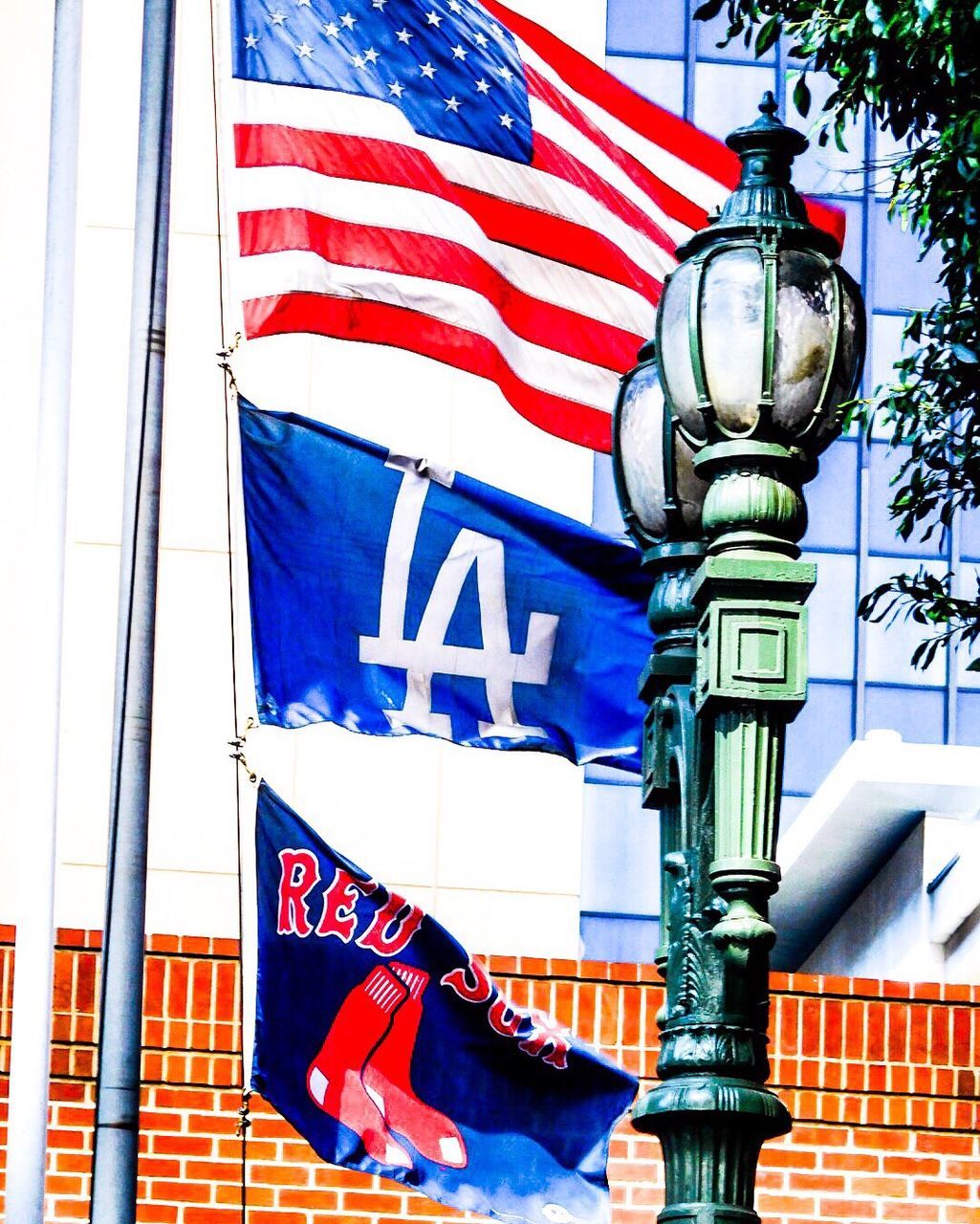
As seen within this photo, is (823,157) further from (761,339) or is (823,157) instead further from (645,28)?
(761,339)

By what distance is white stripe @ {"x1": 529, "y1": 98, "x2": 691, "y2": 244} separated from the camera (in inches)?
399

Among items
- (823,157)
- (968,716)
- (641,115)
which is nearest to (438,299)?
(641,115)

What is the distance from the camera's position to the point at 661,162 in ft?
34.1

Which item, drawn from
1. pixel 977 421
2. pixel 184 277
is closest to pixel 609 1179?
pixel 977 421

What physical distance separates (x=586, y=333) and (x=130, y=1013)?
11.7 ft

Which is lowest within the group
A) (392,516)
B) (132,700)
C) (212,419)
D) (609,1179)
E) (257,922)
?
(609,1179)

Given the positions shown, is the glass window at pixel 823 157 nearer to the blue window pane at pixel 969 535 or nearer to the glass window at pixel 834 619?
the blue window pane at pixel 969 535

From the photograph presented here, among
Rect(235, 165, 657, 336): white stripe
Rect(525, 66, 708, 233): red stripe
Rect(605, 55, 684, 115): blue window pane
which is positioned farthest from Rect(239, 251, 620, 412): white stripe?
Rect(605, 55, 684, 115): blue window pane

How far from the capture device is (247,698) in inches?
466

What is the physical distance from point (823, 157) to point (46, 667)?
10.9 metres

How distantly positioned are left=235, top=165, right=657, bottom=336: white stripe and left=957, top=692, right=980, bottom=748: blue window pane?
9.32 meters

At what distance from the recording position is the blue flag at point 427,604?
8.95 metres

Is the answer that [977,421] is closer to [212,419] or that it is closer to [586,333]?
[586,333]

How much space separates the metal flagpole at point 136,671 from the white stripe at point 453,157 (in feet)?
1.88
